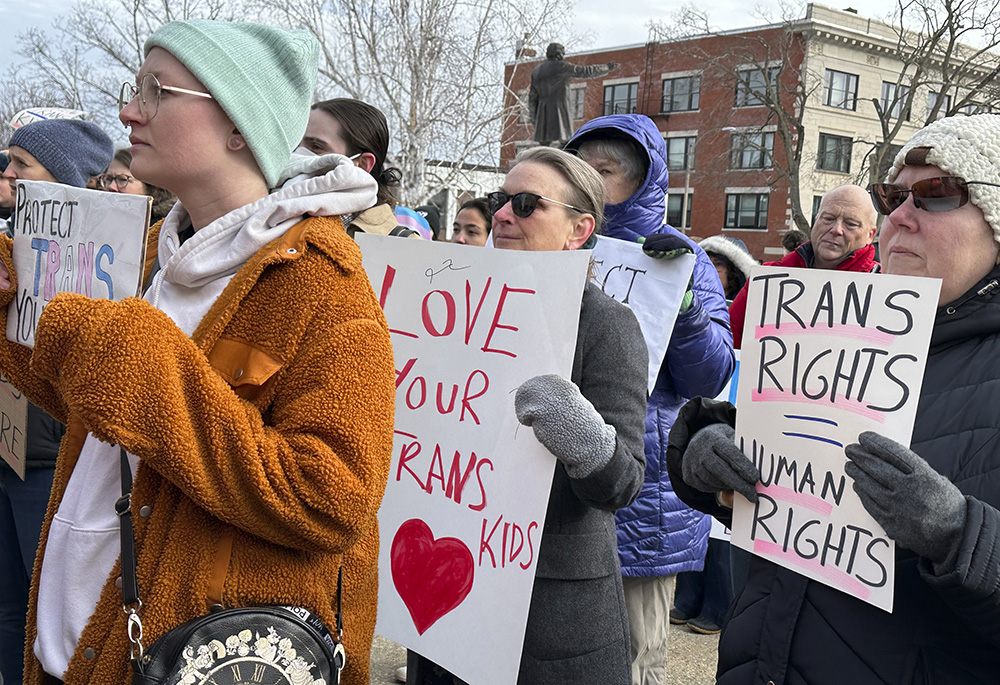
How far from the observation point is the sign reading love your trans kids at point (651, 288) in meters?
2.61

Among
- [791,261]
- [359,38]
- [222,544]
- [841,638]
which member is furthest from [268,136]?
[359,38]

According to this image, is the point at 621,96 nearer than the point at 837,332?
No

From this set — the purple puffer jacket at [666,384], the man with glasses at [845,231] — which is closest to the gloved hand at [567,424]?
the purple puffer jacket at [666,384]

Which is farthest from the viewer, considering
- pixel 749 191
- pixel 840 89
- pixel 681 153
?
pixel 681 153

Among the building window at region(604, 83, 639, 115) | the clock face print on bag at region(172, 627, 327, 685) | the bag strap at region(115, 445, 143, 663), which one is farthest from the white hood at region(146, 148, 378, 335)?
the building window at region(604, 83, 639, 115)

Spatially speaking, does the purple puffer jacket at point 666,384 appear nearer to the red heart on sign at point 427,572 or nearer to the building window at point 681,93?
the red heart on sign at point 427,572

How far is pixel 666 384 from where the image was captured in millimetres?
2805

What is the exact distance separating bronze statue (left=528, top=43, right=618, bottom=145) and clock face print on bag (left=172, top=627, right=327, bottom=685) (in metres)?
11.8

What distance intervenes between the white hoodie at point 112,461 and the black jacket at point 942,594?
3.61ft

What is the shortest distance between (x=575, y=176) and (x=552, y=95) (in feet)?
37.7

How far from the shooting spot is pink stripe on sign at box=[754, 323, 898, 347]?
4.77 ft

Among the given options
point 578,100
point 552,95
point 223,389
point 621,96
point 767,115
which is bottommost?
point 223,389

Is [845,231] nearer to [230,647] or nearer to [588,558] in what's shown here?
[588,558]

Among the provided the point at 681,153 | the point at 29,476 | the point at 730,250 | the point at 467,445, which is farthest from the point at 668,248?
the point at 681,153
